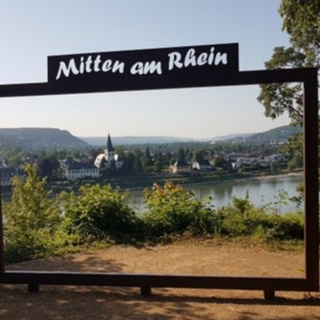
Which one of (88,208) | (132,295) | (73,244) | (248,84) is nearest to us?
(248,84)

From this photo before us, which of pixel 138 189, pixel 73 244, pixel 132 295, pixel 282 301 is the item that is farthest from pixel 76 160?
pixel 282 301

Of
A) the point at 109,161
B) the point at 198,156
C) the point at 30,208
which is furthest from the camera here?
the point at 30,208

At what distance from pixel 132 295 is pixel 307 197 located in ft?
Result: 6.74

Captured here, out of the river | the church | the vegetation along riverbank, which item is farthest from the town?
the vegetation along riverbank

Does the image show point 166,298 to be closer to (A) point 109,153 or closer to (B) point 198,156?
(A) point 109,153

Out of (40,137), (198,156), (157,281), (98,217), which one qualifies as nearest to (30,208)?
(40,137)

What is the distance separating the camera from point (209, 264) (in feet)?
18.4

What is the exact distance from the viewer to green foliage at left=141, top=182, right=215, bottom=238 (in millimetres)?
7617

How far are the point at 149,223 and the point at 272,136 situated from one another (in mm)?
6498

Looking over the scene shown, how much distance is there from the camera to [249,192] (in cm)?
904

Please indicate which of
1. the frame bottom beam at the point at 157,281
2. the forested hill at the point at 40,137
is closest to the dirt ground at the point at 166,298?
the frame bottom beam at the point at 157,281

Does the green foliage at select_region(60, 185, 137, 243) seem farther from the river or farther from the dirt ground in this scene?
the dirt ground

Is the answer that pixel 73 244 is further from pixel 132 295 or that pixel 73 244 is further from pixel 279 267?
pixel 279 267

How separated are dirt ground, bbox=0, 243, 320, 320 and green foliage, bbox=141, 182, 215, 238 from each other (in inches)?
61.6
